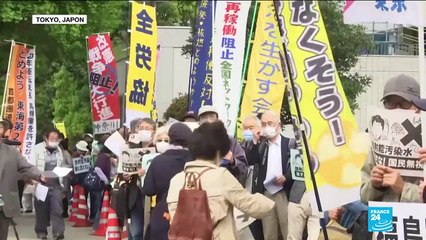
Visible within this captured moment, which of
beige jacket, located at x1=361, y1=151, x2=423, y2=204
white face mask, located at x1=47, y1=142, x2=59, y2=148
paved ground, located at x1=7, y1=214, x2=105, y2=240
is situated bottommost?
paved ground, located at x1=7, y1=214, x2=105, y2=240

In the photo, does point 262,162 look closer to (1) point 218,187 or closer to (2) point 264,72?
(2) point 264,72

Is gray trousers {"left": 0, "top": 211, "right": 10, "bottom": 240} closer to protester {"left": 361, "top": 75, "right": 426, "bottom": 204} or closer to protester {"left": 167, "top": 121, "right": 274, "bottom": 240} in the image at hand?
protester {"left": 167, "top": 121, "right": 274, "bottom": 240}

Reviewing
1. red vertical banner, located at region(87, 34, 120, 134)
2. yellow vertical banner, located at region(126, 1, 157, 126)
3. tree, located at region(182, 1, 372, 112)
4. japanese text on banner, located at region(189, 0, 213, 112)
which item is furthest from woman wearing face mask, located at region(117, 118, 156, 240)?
tree, located at region(182, 1, 372, 112)

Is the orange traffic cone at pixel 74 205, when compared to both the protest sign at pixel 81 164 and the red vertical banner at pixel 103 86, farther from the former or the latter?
the red vertical banner at pixel 103 86

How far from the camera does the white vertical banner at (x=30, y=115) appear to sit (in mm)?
14876

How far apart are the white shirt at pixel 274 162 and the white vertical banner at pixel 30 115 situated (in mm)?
7204

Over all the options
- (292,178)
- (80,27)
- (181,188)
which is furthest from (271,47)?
(80,27)

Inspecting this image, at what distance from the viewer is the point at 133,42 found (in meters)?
12.3

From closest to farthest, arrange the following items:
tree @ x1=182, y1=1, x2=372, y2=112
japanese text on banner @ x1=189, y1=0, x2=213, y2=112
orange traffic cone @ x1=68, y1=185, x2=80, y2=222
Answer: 1. japanese text on banner @ x1=189, y1=0, x2=213, y2=112
2. orange traffic cone @ x1=68, y1=185, x2=80, y2=222
3. tree @ x1=182, y1=1, x2=372, y2=112

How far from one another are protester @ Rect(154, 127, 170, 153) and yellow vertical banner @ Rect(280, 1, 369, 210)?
2.86 m

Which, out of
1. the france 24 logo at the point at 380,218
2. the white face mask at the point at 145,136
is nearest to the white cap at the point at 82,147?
the white face mask at the point at 145,136

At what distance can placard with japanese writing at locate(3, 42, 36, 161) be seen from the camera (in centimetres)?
1495

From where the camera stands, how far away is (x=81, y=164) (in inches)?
606

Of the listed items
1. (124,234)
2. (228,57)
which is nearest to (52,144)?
(124,234)
